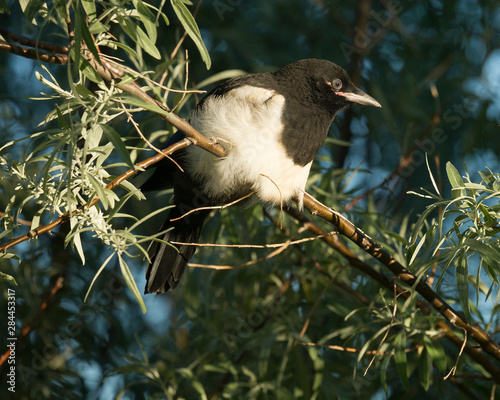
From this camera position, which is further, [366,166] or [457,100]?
[366,166]

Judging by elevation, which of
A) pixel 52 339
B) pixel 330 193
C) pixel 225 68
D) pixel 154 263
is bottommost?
pixel 52 339

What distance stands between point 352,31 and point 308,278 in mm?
2213

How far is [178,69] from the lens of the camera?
287cm

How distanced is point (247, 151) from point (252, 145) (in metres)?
0.04

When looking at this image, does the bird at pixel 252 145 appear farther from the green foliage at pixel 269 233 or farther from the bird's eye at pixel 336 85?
the green foliage at pixel 269 233

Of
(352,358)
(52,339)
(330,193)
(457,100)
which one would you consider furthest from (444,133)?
(52,339)

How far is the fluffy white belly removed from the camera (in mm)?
2508

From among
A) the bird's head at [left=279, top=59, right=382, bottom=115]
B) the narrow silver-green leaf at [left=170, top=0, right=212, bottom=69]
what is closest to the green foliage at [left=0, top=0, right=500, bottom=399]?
the narrow silver-green leaf at [left=170, top=0, right=212, bottom=69]

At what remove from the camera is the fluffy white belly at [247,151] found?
251cm

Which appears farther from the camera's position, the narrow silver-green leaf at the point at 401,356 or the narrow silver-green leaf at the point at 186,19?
the narrow silver-green leaf at the point at 401,356

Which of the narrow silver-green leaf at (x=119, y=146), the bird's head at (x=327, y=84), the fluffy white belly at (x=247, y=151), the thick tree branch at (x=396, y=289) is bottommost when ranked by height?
the thick tree branch at (x=396, y=289)

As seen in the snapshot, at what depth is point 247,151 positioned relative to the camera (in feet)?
8.18

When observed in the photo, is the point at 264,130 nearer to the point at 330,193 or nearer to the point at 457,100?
the point at 330,193

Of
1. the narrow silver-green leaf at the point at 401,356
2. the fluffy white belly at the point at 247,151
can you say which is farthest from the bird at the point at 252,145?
the narrow silver-green leaf at the point at 401,356
